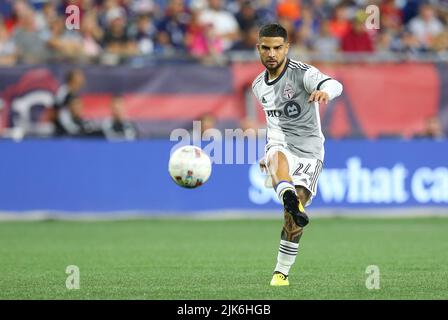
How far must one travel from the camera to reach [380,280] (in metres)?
10.8

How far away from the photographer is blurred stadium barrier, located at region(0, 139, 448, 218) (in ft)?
64.2

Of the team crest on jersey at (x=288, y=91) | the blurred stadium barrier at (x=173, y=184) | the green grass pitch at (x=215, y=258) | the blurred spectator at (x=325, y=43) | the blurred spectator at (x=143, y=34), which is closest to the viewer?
the green grass pitch at (x=215, y=258)

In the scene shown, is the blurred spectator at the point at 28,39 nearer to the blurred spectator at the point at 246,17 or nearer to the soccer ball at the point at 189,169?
the blurred spectator at the point at 246,17

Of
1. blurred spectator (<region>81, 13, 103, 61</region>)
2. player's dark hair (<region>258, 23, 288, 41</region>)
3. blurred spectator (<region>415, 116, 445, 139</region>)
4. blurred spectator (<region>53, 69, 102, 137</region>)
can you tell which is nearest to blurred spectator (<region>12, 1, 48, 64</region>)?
blurred spectator (<region>81, 13, 103, 61</region>)

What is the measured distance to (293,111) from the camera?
10.8 meters

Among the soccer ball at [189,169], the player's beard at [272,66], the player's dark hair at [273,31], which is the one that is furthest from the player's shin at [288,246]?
the player's dark hair at [273,31]

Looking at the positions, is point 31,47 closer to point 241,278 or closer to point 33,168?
point 33,168

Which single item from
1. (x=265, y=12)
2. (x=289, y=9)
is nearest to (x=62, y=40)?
(x=265, y=12)

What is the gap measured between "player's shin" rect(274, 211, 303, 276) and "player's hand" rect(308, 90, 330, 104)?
3.75 ft

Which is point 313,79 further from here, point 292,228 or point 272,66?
point 292,228

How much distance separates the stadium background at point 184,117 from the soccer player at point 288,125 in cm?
728

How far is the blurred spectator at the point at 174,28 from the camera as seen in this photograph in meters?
22.6
